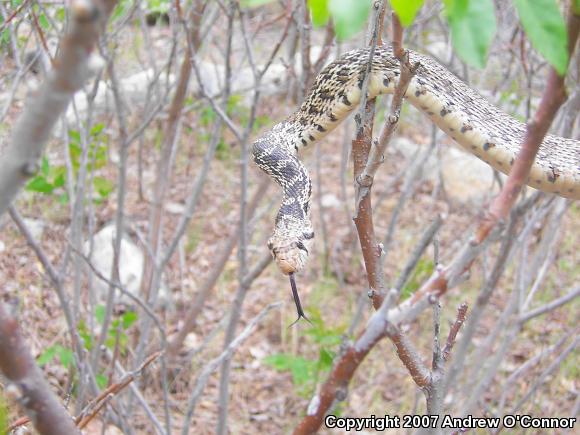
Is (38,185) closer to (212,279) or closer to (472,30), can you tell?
(212,279)

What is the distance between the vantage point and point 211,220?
27.6 feet

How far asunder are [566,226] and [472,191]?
1215 millimetres

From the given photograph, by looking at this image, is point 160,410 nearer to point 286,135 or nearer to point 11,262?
point 11,262

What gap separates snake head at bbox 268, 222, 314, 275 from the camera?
2.86m

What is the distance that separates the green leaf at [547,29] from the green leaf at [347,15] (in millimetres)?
256

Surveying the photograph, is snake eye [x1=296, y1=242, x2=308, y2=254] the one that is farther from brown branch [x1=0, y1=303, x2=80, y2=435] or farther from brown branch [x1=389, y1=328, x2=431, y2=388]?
brown branch [x1=0, y1=303, x2=80, y2=435]

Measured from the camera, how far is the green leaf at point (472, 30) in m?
1.14

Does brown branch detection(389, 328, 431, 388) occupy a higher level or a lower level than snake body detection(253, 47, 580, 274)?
lower

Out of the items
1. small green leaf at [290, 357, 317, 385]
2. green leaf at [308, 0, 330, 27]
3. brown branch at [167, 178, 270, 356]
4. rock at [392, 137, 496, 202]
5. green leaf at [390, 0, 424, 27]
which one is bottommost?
rock at [392, 137, 496, 202]

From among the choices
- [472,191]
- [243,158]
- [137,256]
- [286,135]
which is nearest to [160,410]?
[137,256]

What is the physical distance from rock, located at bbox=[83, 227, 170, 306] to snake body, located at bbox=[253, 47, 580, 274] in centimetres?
358

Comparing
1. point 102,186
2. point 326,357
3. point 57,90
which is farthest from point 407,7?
point 102,186

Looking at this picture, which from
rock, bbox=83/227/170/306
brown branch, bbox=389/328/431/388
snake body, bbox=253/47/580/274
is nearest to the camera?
brown branch, bbox=389/328/431/388

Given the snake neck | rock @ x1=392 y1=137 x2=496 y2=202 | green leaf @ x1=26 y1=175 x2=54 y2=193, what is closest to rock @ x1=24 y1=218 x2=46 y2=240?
green leaf @ x1=26 y1=175 x2=54 y2=193
